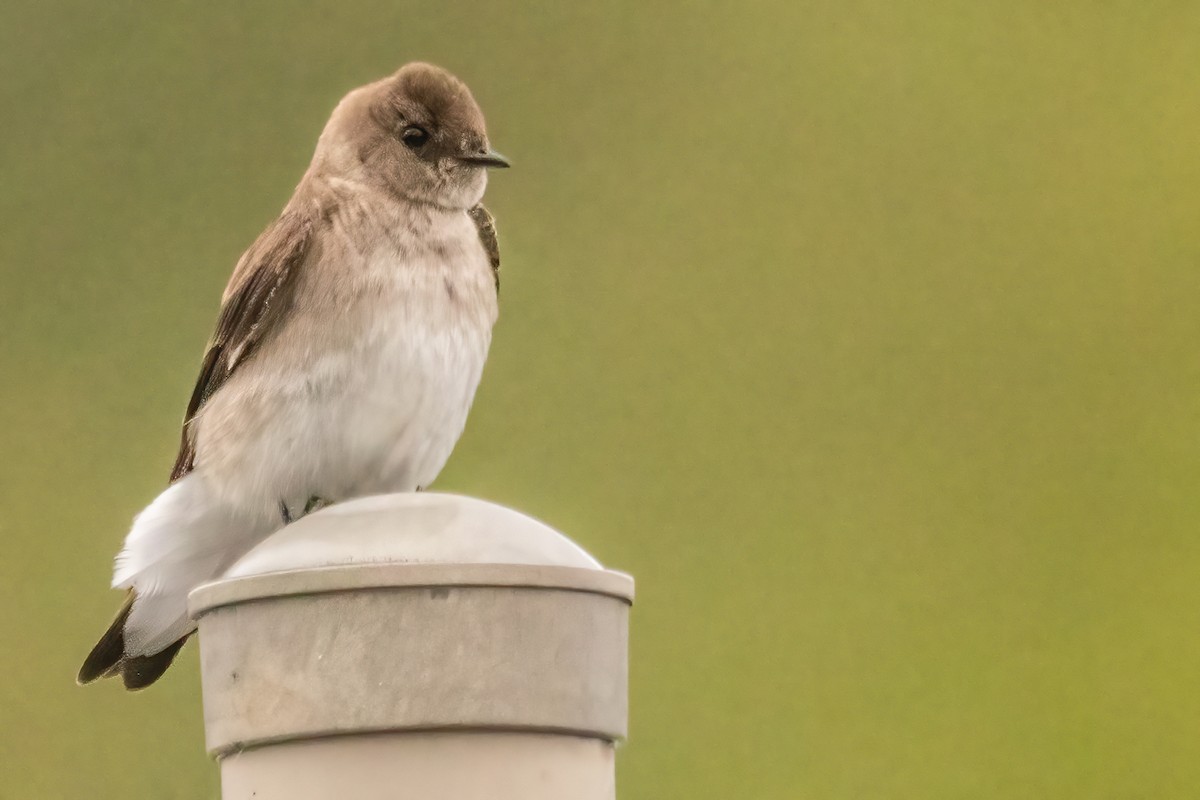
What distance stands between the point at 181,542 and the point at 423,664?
119 cm

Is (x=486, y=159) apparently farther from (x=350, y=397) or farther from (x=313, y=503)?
(x=313, y=503)

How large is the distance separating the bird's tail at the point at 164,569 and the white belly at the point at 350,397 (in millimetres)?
51

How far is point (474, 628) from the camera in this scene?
4.24 ft

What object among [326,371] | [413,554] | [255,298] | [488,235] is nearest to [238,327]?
[255,298]

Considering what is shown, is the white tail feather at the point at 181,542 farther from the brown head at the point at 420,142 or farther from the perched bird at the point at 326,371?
the brown head at the point at 420,142

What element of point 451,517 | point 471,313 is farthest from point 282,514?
point 451,517

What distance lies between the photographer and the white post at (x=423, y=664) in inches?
50.4

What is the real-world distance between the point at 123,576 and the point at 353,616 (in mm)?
1163

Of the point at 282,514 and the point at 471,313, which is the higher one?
the point at 471,313

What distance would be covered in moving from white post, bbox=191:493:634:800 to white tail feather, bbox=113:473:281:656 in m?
0.99

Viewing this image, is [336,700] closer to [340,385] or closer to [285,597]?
[285,597]

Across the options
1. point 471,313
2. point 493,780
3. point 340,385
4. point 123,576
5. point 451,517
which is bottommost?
point 493,780

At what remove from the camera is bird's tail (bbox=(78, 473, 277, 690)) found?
7.35ft

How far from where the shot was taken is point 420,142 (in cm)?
256
